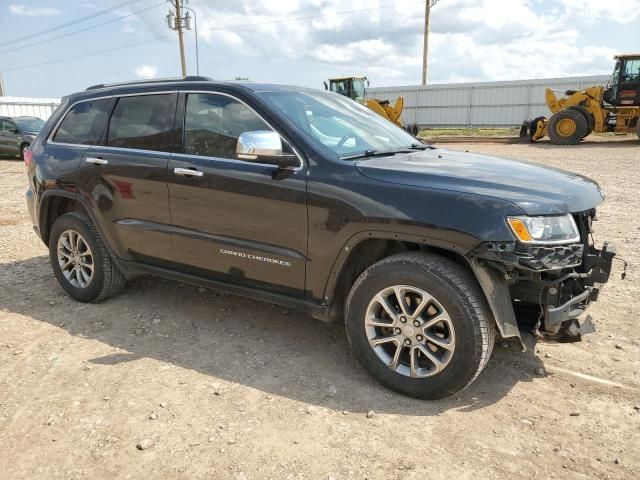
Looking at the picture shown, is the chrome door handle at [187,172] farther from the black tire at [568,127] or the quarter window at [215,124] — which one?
the black tire at [568,127]

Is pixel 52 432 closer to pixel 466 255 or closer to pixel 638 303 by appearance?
pixel 466 255

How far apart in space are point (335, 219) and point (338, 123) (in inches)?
38.2

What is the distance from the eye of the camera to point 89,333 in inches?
161

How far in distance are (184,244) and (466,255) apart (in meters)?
2.08

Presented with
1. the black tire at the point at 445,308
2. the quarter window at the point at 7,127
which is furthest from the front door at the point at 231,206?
the quarter window at the point at 7,127

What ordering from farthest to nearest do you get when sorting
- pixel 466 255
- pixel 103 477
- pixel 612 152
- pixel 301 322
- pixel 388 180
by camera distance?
pixel 612 152, pixel 301 322, pixel 388 180, pixel 466 255, pixel 103 477

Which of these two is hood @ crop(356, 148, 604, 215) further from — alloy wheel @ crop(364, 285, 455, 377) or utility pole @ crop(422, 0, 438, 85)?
utility pole @ crop(422, 0, 438, 85)

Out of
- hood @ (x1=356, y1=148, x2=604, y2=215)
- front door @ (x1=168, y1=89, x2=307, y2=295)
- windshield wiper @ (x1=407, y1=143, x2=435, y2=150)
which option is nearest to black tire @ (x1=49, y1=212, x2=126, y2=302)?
front door @ (x1=168, y1=89, x2=307, y2=295)

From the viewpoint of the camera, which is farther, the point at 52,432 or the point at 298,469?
the point at 52,432

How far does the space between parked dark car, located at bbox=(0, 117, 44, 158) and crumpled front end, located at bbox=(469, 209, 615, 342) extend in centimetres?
1824

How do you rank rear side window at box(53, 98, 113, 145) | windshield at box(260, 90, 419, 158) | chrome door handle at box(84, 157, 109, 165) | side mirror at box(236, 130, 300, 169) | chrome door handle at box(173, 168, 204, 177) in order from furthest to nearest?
rear side window at box(53, 98, 113, 145) → chrome door handle at box(84, 157, 109, 165) → chrome door handle at box(173, 168, 204, 177) → windshield at box(260, 90, 419, 158) → side mirror at box(236, 130, 300, 169)

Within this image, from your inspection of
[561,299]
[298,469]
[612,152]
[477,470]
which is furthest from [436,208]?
[612,152]

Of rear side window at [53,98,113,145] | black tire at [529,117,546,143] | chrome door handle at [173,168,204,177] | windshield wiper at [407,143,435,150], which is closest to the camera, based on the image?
chrome door handle at [173,168,204,177]

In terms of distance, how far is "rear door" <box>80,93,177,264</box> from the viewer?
3.94 meters
